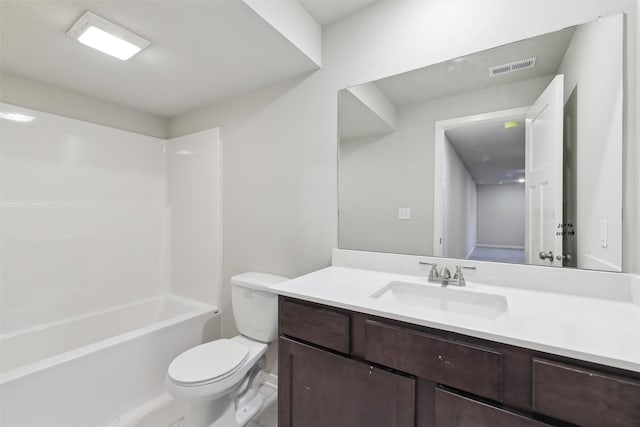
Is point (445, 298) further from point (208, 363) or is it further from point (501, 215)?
point (208, 363)

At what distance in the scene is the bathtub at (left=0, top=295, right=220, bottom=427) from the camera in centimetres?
143

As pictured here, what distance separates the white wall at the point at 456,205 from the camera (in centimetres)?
141

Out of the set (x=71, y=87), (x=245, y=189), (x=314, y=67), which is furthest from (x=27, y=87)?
(x=314, y=67)

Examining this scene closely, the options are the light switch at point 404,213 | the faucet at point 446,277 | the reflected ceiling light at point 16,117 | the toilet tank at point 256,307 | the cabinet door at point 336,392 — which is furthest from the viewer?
the reflected ceiling light at point 16,117

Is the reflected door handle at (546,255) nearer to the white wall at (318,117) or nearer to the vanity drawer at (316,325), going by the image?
the white wall at (318,117)

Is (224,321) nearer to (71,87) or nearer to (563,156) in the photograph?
(71,87)

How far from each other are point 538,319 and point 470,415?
37 centimetres

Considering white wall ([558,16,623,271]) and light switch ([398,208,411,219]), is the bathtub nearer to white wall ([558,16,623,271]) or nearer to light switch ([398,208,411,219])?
light switch ([398,208,411,219])

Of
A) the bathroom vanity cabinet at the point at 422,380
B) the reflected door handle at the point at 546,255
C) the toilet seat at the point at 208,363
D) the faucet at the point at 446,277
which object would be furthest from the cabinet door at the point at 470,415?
the toilet seat at the point at 208,363

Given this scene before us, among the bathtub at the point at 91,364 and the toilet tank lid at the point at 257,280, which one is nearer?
the bathtub at the point at 91,364

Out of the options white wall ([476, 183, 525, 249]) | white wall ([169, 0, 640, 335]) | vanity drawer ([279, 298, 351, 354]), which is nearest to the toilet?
white wall ([169, 0, 640, 335])

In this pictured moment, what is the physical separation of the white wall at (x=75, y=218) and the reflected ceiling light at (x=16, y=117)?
3cm

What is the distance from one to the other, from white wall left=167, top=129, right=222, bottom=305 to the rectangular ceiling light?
0.85 metres

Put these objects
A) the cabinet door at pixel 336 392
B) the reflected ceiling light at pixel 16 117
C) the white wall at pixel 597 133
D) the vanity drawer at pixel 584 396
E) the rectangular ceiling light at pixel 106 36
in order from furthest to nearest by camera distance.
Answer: the reflected ceiling light at pixel 16 117 < the rectangular ceiling light at pixel 106 36 < the white wall at pixel 597 133 < the cabinet door at pixel 336 392 < the vanity drawer at pixel 584 396
